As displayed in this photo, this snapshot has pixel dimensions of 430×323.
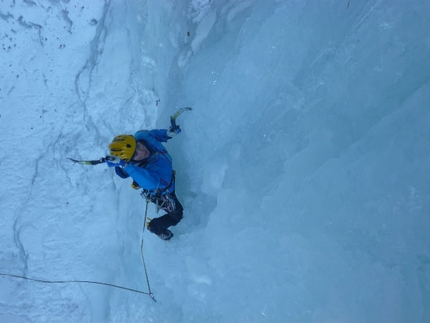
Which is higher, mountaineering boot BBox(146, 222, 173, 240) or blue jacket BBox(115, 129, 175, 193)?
blue jacket BBox(115, 129, 175, 193)

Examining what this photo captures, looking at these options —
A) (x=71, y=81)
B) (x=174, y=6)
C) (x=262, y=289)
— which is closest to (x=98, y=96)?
(x=71, y=81)

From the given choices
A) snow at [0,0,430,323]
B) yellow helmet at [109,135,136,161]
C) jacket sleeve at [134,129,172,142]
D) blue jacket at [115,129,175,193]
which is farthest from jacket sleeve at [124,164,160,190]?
snow at [0,0,430,323]

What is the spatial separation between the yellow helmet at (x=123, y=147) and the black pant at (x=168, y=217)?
1.71 ft

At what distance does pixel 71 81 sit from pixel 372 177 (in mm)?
2872

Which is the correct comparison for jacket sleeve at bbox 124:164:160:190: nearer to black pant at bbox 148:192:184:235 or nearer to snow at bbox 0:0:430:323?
black pant at bbox 148:192:184:235

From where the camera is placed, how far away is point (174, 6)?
3178mm

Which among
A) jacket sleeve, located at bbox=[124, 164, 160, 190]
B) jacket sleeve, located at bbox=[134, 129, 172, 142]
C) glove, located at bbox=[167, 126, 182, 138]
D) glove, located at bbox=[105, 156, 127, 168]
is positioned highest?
glove, located at bbox=[167, 126, 182, 138]

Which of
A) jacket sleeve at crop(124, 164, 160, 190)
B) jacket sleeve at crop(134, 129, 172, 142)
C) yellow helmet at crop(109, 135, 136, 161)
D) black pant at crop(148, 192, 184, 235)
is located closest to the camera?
yellow helmet at crop(109, 135, 136, 161)

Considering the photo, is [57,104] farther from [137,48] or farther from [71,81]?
[137,48]

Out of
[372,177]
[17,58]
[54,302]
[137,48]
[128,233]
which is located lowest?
[54,302]

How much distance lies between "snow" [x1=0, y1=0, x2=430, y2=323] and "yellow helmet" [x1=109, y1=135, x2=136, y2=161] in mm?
560

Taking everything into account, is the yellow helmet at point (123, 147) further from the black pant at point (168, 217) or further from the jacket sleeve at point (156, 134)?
the black pant at point (168, 217)

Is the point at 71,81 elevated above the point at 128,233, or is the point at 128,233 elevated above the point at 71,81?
the point at 71,81

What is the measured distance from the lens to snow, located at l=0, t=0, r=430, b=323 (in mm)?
2182
